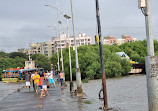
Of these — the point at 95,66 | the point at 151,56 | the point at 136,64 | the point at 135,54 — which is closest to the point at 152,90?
the point at 151,56

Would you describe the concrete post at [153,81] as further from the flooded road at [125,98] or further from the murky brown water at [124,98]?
the flooded road at [125,98]

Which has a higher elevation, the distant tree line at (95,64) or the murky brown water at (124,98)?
the distant tree line at (95,64)

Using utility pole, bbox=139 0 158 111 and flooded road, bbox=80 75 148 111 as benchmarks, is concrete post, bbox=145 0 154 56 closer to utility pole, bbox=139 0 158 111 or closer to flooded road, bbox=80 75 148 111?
utility pole, bbox=139 0 158 111

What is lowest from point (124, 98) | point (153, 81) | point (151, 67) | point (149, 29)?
point (124, 98)

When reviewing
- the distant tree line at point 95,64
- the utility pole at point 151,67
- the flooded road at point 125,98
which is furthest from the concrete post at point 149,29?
the distant tree line at point 95,64

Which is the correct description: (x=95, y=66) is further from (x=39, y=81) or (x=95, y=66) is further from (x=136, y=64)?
(x=39, y=81)

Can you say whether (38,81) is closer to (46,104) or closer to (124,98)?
(124,98)

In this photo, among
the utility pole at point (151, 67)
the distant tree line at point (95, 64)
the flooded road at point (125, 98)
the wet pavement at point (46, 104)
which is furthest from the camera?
the distant tree line at point (95, 64)

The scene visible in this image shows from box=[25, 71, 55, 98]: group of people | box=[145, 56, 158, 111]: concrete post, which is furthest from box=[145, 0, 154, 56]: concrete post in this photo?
box=[25, 71, 55, 98]: group of people

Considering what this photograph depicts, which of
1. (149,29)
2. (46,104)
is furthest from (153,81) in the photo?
(46,104)

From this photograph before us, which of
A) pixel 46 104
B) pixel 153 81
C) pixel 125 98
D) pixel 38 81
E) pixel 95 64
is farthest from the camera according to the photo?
pixel 95 64

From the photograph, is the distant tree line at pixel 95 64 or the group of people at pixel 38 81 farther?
the distant tree line at pixel 95 64

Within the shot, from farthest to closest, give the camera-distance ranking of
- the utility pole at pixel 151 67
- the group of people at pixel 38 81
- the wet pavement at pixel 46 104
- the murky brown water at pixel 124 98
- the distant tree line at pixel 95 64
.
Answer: the distant tree line at pixel 95 64
the group of people at pixel 38 81
the murky brown water at pixel 124 98
the wet pavement at pixel 46 104
the utility pole at pixel 151 67

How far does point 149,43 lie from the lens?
995cm
